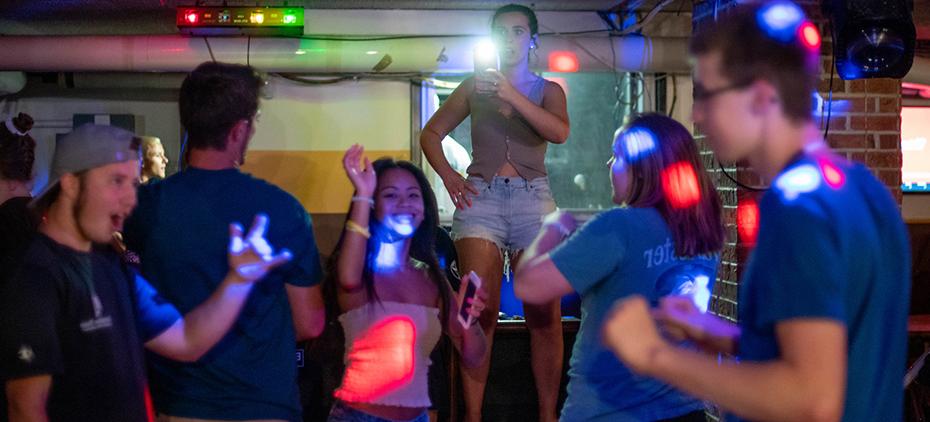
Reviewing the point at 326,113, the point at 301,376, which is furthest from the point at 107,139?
the point at 326,113

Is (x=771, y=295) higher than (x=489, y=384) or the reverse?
higher

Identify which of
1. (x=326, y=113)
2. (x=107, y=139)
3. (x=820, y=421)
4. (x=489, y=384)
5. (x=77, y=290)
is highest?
(x=326, y=113)

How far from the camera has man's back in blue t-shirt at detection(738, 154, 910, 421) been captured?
1.39 meters

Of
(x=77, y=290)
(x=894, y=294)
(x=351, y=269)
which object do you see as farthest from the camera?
(x=351, y=269)

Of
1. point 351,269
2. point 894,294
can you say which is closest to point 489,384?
point 351,269

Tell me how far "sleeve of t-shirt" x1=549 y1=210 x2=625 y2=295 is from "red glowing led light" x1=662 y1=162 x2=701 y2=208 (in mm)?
245

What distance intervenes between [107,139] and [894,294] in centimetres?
172

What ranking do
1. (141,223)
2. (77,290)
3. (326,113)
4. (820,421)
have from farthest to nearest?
1. (326,113)
2. (141,223)
3. (77,290)
4. (820,421)

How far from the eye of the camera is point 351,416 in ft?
A: 9.47

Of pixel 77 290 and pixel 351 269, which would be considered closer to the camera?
pixel 77 290

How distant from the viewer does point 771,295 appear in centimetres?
144

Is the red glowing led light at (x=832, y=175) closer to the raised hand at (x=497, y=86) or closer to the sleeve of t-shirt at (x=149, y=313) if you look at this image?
the sleeve of t-shirt at (x=149, y=313)

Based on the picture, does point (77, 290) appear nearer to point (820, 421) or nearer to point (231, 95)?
point (231, 95)

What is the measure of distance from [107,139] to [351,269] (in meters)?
1.00
